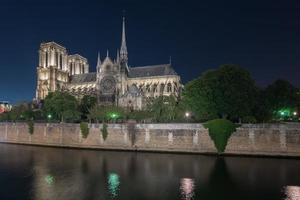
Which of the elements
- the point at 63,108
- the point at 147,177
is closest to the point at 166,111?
the point at 63,108

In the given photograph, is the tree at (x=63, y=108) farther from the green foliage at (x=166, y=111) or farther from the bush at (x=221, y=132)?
the bush at (x=221, y=132)

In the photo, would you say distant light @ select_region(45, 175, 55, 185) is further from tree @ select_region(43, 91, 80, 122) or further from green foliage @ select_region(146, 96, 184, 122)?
tree @ select_region(43, 91, 80, 122)

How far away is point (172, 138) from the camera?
141ft

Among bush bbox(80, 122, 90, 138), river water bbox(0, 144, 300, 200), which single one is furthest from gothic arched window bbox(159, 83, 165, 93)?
river water bbox(0, 144, 300, 200)

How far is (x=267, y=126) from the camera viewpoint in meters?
38.4

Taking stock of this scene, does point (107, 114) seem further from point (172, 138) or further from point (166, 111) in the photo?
point (172, 138)

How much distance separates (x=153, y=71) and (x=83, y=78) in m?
30.4

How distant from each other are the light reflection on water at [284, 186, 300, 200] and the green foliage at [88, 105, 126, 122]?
39.3 meters

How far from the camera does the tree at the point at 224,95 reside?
43844 mm

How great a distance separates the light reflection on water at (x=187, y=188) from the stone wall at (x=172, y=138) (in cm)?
1462

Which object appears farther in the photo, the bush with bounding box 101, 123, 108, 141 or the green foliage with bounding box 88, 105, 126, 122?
the green foliage with bounding box 88, 105, 126, 122

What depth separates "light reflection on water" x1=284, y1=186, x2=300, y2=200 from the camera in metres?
21.8

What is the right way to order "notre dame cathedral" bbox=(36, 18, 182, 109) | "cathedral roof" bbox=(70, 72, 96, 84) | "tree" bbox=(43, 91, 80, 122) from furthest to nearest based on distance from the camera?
"cathedral roof" bbox=(70, 72, 96, 84), "notre dame cathedral" bbox=(36, 18, 182, 109), "tree" bbox=(43, 91, 80, 122)

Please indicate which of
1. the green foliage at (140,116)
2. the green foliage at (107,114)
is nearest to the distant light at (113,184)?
the green foliage at (107,114)
